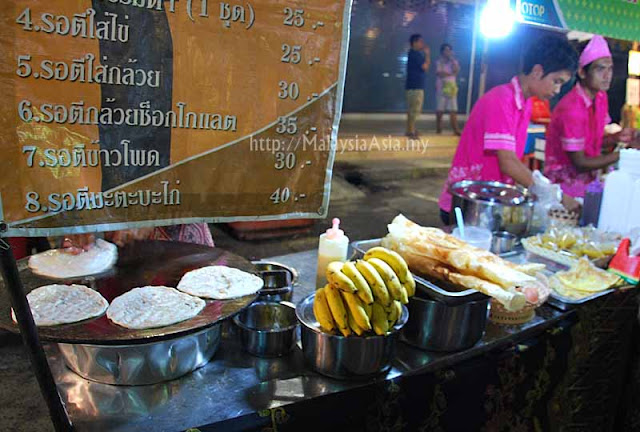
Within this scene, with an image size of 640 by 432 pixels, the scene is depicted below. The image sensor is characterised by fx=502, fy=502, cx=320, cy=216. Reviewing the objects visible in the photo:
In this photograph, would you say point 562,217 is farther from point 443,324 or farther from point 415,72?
point 415,72

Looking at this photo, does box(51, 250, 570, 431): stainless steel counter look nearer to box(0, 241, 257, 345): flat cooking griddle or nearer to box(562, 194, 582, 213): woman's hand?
box(0, 241, 257, 345): flat cooking griddle

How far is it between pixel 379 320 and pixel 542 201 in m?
2.11

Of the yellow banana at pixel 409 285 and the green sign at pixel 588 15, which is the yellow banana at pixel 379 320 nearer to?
the yellow banana at pixel 409 285

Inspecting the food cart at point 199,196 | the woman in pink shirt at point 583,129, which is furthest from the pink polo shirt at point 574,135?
the food cart at point 199,196

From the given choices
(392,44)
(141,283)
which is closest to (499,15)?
(141,283)

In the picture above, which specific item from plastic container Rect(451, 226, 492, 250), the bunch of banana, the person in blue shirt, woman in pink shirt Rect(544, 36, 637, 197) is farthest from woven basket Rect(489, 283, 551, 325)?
the person in blue shirt

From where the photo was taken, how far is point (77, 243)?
6.71 ft

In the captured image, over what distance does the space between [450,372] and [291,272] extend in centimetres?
74

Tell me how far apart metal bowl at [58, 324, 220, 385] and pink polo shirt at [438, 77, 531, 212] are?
247 centimetres

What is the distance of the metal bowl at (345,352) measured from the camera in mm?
1576

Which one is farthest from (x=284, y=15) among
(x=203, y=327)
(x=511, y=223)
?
(x=511, y=223)

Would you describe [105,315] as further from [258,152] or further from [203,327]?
[258,152]

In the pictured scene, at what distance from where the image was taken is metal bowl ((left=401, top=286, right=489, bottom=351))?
70.4 inches

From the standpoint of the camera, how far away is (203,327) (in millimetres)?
1462
